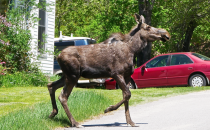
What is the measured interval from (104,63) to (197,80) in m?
9.22

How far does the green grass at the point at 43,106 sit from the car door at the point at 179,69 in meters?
1.47

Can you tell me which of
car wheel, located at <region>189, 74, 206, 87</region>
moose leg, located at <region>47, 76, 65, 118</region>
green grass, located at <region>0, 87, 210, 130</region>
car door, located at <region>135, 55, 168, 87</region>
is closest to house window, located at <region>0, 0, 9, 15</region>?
green grass, located at <region>0, 87, 210, 130</region>

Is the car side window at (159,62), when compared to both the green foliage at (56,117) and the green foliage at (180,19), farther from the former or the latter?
the green foliage at (180,19)

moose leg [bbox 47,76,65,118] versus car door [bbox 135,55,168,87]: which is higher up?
moose leg [bbox 47,76,65,118]

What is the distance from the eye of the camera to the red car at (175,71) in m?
16.1

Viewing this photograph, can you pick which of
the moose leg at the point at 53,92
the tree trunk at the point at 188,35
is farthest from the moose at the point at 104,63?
the tree trunk at the point at 188,35

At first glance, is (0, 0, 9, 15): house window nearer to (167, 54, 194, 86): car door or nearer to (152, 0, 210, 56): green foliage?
(167, 54, 194, 86): car door

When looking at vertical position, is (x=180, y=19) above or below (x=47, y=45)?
above

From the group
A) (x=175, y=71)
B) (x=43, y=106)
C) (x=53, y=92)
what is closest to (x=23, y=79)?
(x=175, y=71)

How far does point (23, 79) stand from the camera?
1697 centimetres

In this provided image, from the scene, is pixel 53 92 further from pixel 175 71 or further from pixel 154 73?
pixel 154 73

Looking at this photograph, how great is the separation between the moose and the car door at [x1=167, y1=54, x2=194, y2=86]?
8.40 metres

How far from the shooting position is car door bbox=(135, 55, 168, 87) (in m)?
16.9

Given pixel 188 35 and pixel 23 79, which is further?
pixel 188 35
